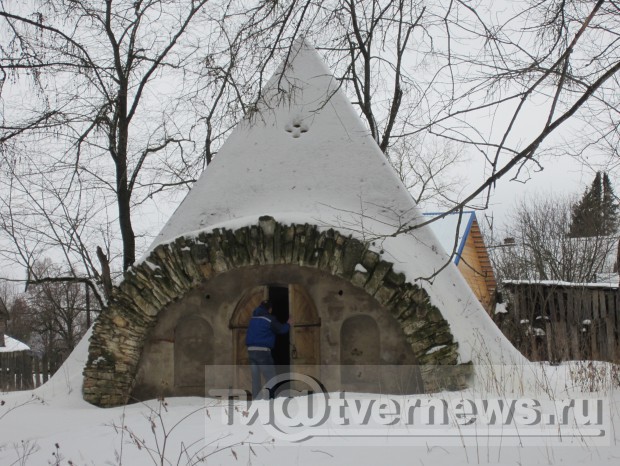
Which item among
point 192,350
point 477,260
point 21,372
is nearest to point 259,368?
point 192,350

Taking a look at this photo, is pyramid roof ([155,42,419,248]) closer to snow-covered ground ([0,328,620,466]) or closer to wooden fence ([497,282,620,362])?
snow-covered ground ([0,328,620,466])

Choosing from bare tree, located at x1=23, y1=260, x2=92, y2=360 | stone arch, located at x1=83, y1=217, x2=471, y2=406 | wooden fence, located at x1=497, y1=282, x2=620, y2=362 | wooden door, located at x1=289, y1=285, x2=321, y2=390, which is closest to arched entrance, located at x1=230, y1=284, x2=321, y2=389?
wooden door, located at x1=289, y1=285, x2=321, y2=390

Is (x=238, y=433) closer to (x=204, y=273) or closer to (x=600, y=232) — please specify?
(x=204, y=273)

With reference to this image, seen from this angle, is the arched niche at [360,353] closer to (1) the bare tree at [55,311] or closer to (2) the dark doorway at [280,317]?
(2) the dark doorway at [280,317]

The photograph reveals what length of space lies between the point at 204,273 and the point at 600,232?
24488 millimetres

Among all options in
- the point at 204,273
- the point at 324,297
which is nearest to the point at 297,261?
the point at 324,297

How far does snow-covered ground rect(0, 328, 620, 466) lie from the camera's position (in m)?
4.83

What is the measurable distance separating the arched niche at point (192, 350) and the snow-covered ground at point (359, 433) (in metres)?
0.59

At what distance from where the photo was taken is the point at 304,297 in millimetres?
8438

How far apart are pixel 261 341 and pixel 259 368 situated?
42 centimetres

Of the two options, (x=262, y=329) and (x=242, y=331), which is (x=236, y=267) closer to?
(x=262, y=329)

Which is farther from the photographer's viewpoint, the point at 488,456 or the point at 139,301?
the point at 139,301

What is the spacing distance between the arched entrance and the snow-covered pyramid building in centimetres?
2

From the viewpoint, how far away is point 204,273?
8320 millimetres
